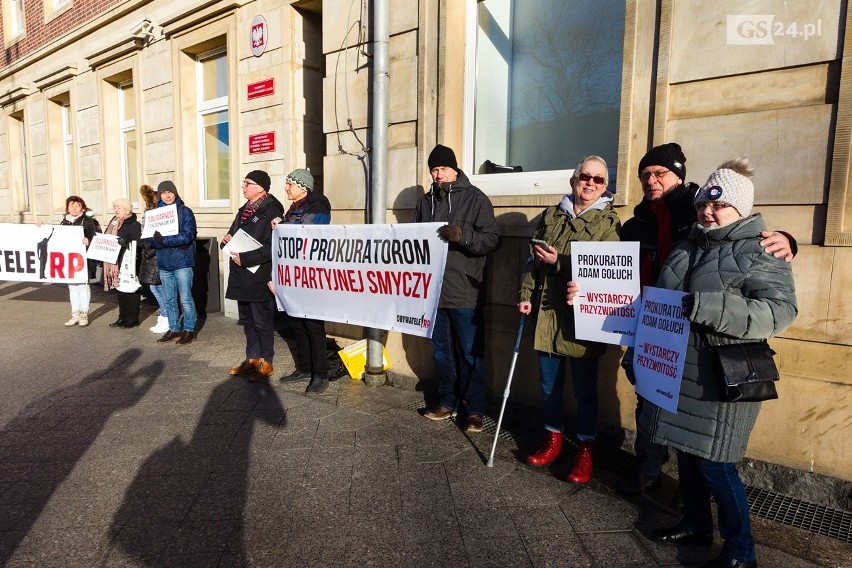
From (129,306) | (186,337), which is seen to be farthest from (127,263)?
(186,337)

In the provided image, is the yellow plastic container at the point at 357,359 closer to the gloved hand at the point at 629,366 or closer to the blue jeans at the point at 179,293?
the blue jeans at the point at 179,293

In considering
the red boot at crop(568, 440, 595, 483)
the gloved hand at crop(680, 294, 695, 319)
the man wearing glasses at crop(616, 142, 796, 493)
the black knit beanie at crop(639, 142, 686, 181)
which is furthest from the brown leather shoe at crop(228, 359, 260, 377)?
the gloved hand at crop(680, 294, 695, 319)

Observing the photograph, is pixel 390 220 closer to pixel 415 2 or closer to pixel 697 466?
pixel 415 2

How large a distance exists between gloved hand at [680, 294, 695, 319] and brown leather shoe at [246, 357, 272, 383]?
13.0 feet

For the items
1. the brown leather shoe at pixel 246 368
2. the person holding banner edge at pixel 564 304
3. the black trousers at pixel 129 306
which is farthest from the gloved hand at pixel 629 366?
the black trousers at pixel 129 306

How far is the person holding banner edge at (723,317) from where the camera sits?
2270mm

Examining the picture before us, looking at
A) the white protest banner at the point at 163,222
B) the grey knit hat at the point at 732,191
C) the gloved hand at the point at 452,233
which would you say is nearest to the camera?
the grey knit hat at the point at 732,191

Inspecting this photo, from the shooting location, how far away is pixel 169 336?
6.84 m

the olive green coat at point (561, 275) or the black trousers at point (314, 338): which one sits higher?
the olive green coat at point (561, 275)

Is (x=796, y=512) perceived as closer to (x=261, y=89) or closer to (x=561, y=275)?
(x=561, y=275)

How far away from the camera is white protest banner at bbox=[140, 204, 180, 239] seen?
6.39 meters

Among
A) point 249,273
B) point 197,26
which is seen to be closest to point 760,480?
point 249,273

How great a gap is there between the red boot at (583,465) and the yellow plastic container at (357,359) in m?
2.31

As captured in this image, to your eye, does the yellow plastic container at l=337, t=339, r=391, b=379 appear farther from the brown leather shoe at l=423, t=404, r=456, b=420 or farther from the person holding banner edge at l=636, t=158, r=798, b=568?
the person holding banner edge at l=636, t=158, r=798, b=568
